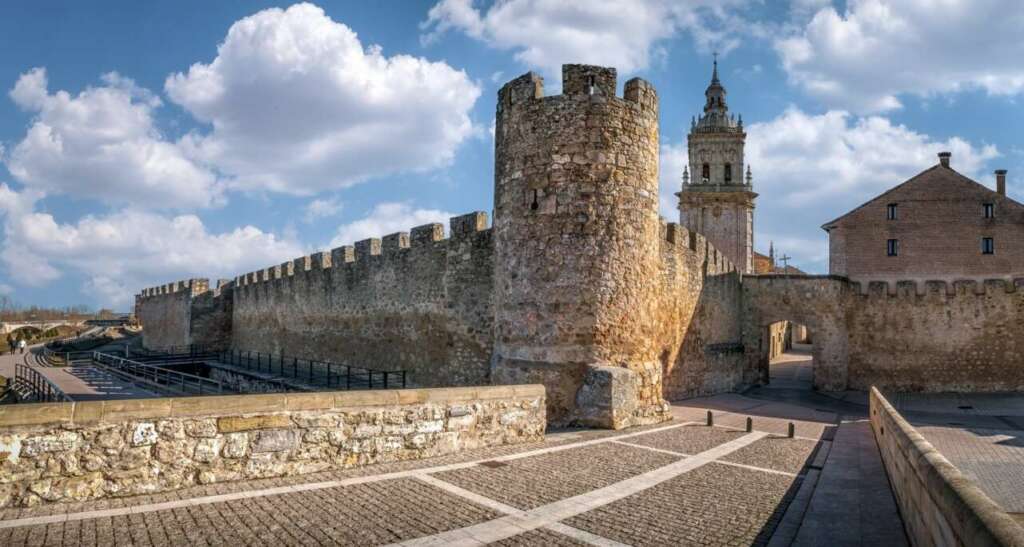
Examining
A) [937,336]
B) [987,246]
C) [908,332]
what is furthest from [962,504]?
[987,246]

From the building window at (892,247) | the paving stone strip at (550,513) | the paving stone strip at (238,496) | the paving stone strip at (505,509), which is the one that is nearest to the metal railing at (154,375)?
the paving stone strip at (238,496)

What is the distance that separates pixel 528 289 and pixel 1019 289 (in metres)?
18.8

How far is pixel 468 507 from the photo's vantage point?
523cm

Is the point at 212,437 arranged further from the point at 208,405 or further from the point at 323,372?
the point at 323,372

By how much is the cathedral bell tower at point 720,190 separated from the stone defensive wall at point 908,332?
26410 mm

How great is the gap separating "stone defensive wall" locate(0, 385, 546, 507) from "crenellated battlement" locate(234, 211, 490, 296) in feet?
22.4

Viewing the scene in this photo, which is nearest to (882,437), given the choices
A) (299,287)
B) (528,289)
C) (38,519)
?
(528,289)

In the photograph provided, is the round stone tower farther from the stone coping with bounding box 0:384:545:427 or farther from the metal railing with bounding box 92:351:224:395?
the metal railing with bounding box 92:351:224:395

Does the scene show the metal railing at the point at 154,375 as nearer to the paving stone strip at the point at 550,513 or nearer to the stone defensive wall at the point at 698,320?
the stone defensive wall at the point at 698,320

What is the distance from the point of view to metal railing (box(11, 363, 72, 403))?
54.5 ft

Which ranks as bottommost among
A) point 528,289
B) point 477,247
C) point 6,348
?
point 6,348

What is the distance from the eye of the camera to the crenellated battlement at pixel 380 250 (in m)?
14.0

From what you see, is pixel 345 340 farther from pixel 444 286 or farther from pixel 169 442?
pixel 169 442

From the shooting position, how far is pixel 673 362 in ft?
52.3
